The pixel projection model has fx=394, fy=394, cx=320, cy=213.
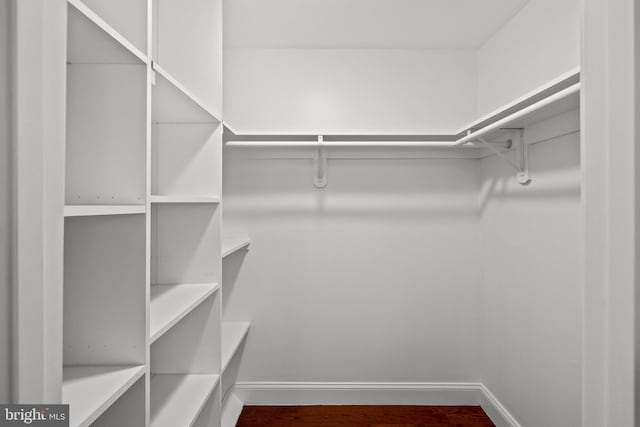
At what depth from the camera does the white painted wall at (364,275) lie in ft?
8.27

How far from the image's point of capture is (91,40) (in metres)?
0.89

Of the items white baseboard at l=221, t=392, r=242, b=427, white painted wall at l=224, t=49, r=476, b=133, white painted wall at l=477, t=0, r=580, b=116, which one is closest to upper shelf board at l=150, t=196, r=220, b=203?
white painted wall at l=224, t=49, r=476, b=133

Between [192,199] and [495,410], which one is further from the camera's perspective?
[495,410]

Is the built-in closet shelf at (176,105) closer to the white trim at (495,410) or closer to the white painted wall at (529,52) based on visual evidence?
the white painted wall at (529,52)

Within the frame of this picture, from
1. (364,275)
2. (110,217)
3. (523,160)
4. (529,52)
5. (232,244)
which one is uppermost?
(529,52)

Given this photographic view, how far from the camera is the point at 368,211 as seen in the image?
2.52 m

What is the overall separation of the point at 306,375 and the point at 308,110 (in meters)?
1.69

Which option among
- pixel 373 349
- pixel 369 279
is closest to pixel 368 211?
pixel 369 279

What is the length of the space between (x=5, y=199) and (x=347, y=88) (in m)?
2.25

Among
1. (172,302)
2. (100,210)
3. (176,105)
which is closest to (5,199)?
(100,210)

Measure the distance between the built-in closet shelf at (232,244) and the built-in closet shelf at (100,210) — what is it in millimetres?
826

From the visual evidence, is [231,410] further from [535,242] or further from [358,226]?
[535,242]

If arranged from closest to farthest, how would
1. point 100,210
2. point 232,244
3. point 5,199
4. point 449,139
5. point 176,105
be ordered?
1. point 5,199
2. point 100,210
3. point 176,105
4. point 232,244
5. point 449,139

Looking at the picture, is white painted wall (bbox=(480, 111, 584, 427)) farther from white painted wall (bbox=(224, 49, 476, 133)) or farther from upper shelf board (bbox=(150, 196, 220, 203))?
upper shelf board (bbox=(150, 196, 220, 203))
